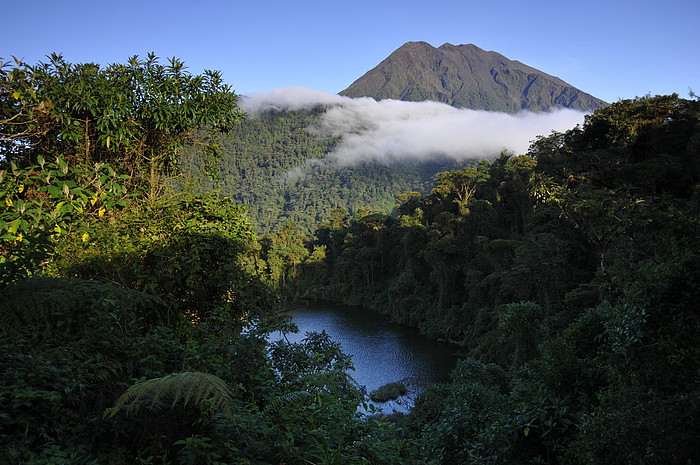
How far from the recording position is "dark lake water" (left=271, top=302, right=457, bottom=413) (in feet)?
71.9

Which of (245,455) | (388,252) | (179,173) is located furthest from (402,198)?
(245,455)

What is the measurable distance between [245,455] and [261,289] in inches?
120

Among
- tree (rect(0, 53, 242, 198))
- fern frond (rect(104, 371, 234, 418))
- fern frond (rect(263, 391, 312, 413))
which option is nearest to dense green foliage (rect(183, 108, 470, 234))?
tree (rect(0, 53, 242, 198))

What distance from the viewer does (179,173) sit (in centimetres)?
649

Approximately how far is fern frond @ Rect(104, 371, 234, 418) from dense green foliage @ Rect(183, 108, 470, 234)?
91.3 m

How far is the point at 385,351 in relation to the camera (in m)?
27.8

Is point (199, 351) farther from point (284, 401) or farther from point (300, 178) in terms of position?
point (300, 178)

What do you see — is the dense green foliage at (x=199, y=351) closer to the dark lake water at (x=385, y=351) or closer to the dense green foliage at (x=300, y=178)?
the dark lake water at (x=385, y=351)

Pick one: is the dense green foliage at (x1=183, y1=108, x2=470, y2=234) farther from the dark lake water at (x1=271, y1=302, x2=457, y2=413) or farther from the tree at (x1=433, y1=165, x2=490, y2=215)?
the tree at (x1=433, y1=165, x2=490, y2=215)

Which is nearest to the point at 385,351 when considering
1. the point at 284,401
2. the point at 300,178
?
the point at 284,401

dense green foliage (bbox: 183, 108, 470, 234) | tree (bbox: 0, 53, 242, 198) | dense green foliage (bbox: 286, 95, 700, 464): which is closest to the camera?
dense green foliage (bbox: 286, 95, 700, 464)

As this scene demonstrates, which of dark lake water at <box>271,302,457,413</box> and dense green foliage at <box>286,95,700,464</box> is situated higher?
dense green foliage at <box>286,95,700,464</box>

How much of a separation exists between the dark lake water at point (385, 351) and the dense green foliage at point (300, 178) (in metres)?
56.7

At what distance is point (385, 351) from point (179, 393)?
26.6 meters
